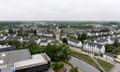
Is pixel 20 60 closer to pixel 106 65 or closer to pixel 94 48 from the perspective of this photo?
pixel 106 65

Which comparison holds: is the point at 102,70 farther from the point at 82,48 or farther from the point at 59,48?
the point at 82,48

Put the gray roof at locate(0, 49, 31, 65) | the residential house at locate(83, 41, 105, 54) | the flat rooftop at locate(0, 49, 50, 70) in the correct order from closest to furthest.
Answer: the flat rooftop at locate(0, 49, 50, 70), the gray roof at locate(0, 49, 31, 65), the residential house at locate(83, 41, 105, 54)

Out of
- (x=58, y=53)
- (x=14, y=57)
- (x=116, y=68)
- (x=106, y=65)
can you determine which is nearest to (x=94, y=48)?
(x=106, y=65)

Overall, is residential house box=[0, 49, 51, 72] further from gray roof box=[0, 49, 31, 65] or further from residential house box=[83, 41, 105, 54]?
residential house box=[83, 41, 105, 54]

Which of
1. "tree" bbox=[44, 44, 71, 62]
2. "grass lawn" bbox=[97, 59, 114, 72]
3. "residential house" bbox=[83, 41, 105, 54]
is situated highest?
"tree" bbox=[44, 44, 71, 62]

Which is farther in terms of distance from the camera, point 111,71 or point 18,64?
point 111,71

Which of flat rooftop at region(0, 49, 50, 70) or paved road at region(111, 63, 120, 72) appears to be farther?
paved road at region(111, 63, 120, 72)

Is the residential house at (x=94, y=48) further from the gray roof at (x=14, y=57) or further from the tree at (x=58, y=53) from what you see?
the gray roof at (x=14, y=57)

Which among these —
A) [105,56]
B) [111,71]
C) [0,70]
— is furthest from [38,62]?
[105,56]

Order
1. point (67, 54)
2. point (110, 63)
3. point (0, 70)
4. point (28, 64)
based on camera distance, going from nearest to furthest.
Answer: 1. point (0, 70)
2. point (28, 64)
3. point (67, 54)
4. point (110, 63)

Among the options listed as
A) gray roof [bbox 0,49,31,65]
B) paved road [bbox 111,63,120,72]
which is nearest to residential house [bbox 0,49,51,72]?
gray roof [bbox 0,49,31,65]

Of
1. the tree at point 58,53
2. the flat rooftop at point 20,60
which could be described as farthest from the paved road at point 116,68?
the flat rooftop at point 20,60
